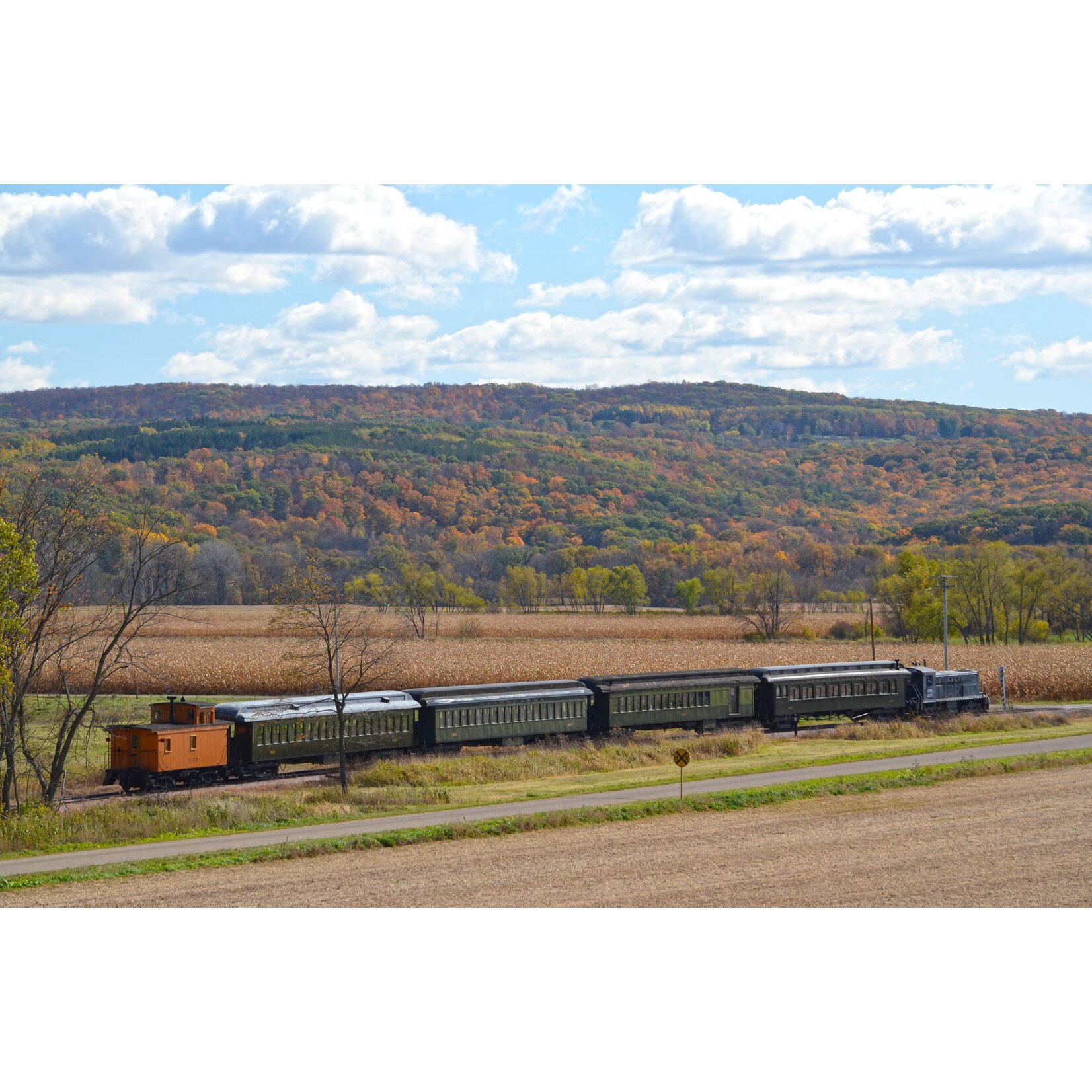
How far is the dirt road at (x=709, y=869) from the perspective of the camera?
67.3 feet

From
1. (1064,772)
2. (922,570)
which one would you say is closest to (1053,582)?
(922,570)

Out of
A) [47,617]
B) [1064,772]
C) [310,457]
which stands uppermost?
[310,457]

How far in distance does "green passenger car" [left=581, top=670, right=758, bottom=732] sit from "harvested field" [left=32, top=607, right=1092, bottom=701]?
13.4m

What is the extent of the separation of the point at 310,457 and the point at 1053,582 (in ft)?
409

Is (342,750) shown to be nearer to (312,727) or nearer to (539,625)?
(312,727)

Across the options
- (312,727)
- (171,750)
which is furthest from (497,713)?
(171,750)

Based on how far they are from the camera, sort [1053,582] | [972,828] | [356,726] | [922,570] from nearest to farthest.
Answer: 1. [972,828]
2. [356,726]
3. [922,570]
4. [1053,582]

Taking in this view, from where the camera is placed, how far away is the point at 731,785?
33.1m

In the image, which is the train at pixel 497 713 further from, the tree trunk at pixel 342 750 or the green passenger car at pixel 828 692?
the tree trunk at pixel 342 750

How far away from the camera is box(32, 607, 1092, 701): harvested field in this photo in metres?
59.3

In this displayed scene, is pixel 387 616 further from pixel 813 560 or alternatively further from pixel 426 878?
pixel 426 878

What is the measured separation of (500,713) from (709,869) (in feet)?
63.1

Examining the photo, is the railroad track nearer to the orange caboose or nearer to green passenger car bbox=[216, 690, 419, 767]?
the orange caboose

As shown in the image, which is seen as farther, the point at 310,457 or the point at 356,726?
the point at 310,457
